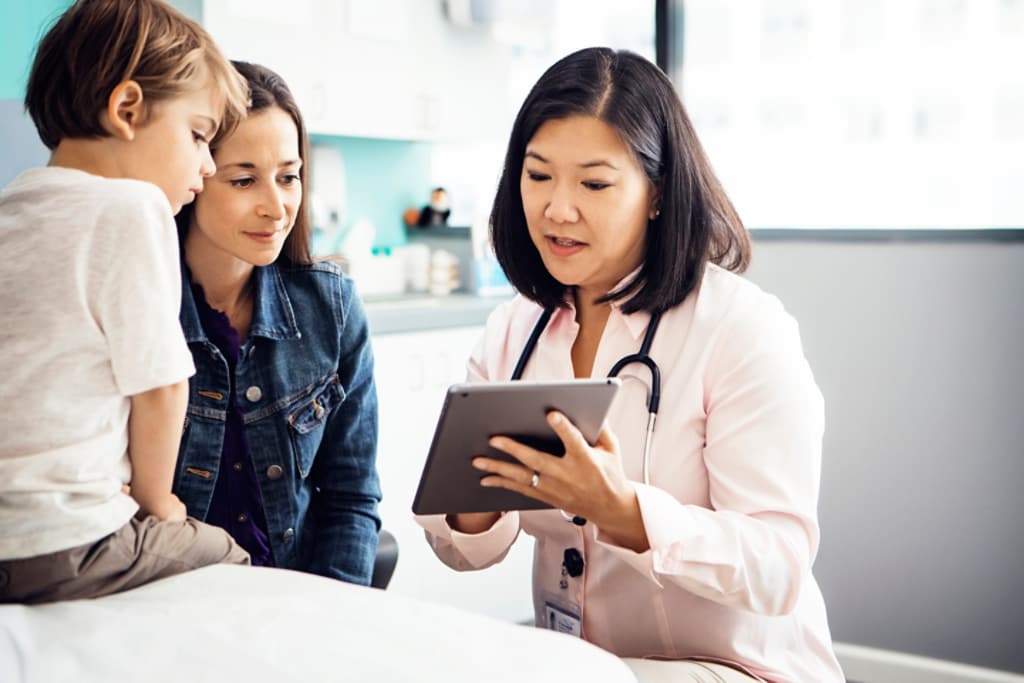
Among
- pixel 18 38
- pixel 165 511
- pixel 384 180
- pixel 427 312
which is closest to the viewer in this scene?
pixel 165 511

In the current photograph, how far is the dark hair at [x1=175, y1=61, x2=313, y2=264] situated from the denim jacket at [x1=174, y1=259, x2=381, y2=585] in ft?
0.09

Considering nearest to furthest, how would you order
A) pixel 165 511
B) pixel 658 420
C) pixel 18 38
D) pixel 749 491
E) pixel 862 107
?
pixel 165 511, pixel 749 491, pixel 658 420, pixel 18 38, pixel 862 107

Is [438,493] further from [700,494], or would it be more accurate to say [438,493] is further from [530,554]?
[530,554]

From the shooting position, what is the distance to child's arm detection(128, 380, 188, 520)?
105cm

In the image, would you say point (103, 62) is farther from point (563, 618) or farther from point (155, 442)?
point (563, 618)

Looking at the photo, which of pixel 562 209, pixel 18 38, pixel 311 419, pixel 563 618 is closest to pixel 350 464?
pixel 311 419

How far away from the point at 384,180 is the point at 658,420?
82.6 inches

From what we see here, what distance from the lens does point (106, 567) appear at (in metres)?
0.98

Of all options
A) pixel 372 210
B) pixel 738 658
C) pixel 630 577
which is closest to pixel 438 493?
pixel 630 577

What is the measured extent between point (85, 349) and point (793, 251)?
7.04 feet

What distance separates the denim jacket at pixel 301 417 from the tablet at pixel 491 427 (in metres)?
0.29

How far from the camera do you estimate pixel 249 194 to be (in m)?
1.45

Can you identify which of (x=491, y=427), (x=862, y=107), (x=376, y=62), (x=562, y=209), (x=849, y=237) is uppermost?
(x=376, y=62)

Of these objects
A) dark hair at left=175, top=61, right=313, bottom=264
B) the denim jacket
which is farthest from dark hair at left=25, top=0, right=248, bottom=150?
the denim jacket
